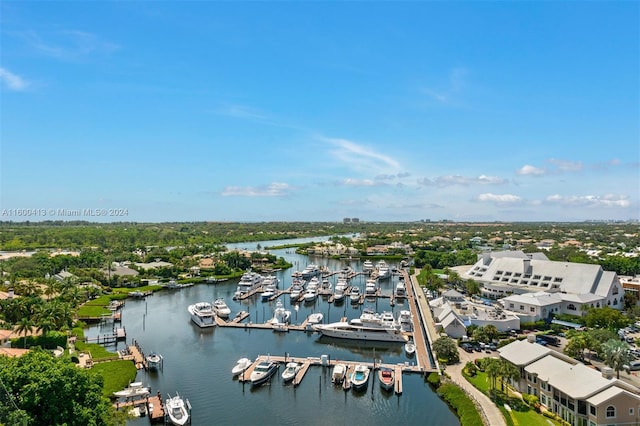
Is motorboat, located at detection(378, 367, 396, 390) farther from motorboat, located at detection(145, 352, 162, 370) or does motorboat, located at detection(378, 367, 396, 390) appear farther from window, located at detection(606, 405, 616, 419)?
motorboat, located at detection(145, 352, 162, 370)

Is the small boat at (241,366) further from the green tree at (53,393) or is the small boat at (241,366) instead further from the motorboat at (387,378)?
the green tree at (53,393)

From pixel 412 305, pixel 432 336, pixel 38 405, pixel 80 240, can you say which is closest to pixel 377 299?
pixel 412 305

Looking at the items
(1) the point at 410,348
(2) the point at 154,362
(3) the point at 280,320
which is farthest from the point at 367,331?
(2) the point at 154,362

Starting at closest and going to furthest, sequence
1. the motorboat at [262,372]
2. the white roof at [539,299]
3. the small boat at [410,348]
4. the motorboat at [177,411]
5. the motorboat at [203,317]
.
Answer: the motorboat at [177,411], the motorboat at [262,372], the small boat at [410,348], the white roof at [539,299], the motorboat at [203,317]

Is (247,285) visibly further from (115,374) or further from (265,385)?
(265,385)

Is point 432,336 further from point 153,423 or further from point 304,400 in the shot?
point 153,423

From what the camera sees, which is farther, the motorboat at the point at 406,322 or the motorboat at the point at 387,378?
the motorboat at the point at 406,322

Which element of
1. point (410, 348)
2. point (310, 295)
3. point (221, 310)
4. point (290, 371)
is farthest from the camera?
point (310, 295)

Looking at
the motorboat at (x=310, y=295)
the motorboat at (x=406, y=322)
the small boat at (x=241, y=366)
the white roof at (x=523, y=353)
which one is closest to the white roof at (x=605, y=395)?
the white roof at (x=523, y=353)
